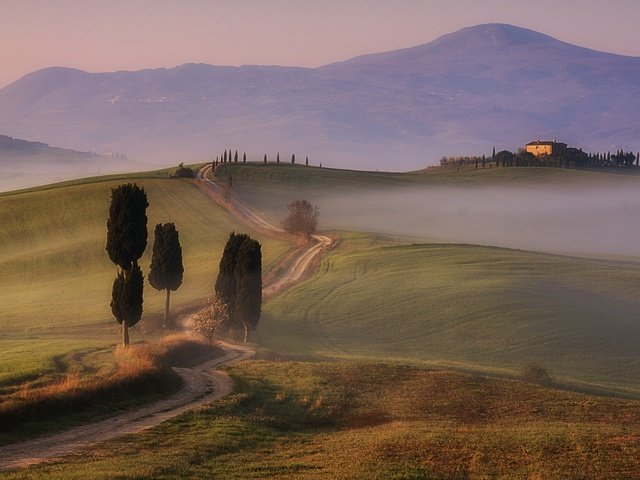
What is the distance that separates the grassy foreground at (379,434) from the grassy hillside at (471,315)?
13486mm

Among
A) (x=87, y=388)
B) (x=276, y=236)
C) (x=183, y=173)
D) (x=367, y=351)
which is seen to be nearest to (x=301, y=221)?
(x=276, y=236)

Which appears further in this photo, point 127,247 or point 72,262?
point 72,262

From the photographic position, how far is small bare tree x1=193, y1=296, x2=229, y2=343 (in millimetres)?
65812

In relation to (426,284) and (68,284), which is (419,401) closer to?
(426,284)

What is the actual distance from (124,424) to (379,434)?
31.3ft

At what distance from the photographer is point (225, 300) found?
69188mm

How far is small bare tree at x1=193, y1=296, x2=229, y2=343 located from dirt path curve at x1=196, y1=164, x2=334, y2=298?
15.0m

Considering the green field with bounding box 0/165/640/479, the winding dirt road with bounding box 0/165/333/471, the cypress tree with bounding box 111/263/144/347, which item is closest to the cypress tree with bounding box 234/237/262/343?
the green field with bounding box 0/165/640/479

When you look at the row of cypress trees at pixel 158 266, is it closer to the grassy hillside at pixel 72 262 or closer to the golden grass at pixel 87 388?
the grassy hillside at pixel 72 262

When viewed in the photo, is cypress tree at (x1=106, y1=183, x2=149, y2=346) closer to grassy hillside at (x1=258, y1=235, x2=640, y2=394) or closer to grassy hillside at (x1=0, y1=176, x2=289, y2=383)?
grassy hillside at (x1=0, y1=176, x2=289, y2=383)

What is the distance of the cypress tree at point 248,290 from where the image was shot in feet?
221

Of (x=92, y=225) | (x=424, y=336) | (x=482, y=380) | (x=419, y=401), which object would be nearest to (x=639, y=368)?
(x=424, y=336)

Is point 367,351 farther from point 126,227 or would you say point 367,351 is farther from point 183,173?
point 183,173

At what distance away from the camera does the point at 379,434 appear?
33438mm
